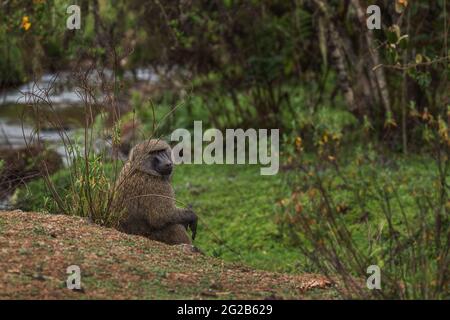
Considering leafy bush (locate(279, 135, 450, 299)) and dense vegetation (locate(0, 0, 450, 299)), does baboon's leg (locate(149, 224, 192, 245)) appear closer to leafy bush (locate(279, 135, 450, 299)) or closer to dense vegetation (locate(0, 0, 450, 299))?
leafy bush (locate(279, 135, 450, 299))

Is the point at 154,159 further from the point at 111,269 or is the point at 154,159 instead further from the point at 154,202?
the point at 111,269

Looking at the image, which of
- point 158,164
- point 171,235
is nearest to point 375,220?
point 171,235

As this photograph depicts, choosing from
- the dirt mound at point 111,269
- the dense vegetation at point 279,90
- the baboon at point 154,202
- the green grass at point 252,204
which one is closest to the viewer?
the dirt mound at point 111,269

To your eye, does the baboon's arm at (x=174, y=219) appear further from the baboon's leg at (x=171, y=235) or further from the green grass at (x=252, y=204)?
the green grass at (x=252, y=204)

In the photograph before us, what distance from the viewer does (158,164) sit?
796 centimetres

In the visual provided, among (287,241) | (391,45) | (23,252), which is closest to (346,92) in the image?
(287,241)

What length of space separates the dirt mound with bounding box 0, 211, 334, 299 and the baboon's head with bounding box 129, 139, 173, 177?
99 centimetres

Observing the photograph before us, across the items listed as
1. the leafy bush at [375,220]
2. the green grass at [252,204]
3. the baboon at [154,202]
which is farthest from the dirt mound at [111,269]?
the green grass at [252,204]

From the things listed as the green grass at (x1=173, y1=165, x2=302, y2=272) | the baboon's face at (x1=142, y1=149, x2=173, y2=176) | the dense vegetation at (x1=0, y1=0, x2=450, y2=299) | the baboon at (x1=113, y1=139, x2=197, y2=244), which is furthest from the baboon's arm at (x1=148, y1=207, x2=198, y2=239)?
the dense vegetation at (x1=0, y1=0, x2=450, y2=299)

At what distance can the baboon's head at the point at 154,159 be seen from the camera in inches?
312

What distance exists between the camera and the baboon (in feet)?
25.6

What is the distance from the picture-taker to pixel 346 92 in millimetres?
12898

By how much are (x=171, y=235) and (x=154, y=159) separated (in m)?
0.62

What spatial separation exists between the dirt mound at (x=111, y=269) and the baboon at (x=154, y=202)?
788 mm
